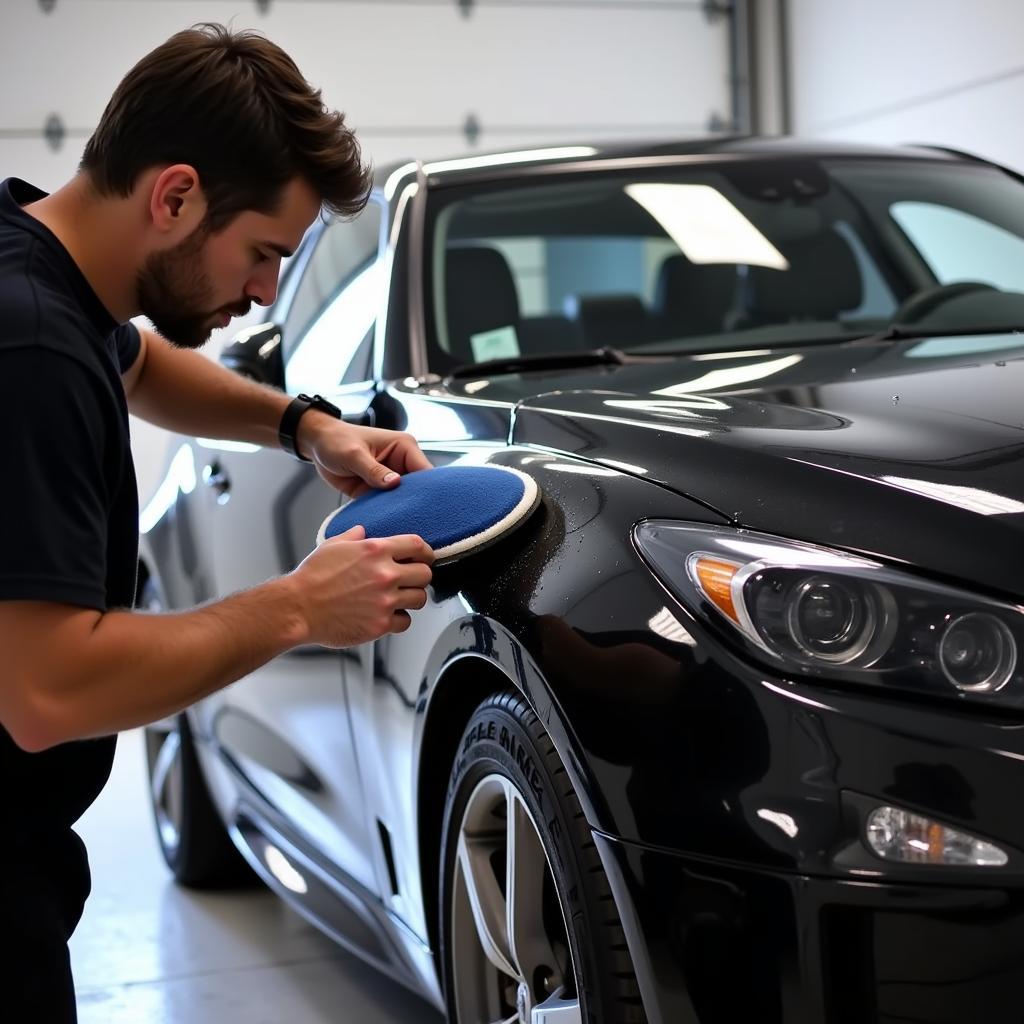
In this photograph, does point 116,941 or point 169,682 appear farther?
point 116,941

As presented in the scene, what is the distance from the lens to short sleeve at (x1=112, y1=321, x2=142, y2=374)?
2.11 metres

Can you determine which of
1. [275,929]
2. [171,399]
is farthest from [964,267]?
[275,929]

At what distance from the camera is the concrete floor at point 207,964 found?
294 cm

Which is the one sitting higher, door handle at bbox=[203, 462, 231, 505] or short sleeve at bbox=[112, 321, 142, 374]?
short sleeve at bbox=[112, 321, 142, 374]

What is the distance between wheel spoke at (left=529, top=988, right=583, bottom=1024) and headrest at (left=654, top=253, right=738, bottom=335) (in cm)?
135

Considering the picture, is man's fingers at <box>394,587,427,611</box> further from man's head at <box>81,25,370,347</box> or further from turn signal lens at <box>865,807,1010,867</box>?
turn signal lens at <box>865,807,1010,867</box>

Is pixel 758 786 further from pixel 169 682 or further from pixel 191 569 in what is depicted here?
pixel 191 569

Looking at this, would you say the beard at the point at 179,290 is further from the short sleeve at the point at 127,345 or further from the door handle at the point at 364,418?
the door handle at the point at 364,418

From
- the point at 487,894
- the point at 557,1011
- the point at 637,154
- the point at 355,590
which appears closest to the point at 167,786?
the point at 637,154

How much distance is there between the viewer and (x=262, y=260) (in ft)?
5.51

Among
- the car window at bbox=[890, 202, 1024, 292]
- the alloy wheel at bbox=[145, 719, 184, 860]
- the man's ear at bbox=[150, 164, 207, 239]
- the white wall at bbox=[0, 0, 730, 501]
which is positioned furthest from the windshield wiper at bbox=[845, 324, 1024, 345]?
the white wall at bbox=[0, 0, 730, 501]

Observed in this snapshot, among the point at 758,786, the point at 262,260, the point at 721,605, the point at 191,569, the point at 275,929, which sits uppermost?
the point at 262,260

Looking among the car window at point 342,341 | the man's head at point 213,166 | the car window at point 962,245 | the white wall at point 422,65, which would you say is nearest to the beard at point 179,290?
the man's head at point 213,166

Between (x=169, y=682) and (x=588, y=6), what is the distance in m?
6.98
